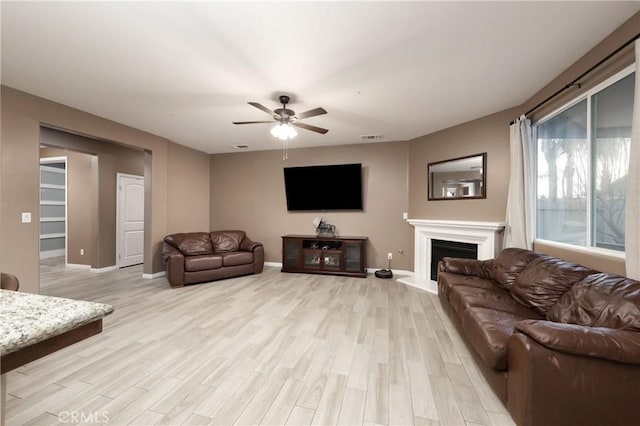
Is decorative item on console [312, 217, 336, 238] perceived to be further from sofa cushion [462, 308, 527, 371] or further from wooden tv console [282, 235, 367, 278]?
sofa cushion [462, 308, 527, 371]

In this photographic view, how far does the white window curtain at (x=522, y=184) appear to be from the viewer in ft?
9.89

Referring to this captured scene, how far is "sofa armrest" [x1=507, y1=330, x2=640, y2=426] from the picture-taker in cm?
131

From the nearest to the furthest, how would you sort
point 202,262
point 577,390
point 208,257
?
point 577,390 < point 202,262 < point 208,257

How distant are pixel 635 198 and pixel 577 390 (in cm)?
138

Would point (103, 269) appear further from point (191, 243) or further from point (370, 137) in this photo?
point (370, 137)

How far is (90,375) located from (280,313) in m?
1.75

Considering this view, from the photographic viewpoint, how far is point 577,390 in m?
1.32

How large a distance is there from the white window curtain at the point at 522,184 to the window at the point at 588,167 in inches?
6.2

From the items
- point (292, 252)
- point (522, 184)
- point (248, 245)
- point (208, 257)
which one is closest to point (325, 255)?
point (292, 252)


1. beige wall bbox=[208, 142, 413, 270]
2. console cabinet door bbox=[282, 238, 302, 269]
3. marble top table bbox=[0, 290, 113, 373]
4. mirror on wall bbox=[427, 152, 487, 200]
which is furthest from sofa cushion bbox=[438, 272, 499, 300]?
marble top table bbox=[0, 290, 113, 373]

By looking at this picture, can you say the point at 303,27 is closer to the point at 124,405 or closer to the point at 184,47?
the point at 184,47

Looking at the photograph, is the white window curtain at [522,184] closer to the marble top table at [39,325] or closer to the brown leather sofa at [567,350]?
the brown leather sofa at [567,350]

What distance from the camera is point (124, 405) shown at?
5.38 feet

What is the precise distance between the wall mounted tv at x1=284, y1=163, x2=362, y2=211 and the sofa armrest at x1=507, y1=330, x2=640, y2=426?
13.2 ft
